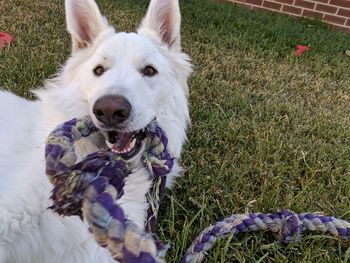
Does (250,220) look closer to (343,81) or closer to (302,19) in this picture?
(343,81)

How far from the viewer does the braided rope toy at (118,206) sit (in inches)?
56.8

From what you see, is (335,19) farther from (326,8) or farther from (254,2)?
(254,2)

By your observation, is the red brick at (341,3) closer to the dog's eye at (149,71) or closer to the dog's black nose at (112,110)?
the dog's eye at (149,71)

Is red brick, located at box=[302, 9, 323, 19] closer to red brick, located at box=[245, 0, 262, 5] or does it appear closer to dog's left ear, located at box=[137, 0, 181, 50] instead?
red brick, located at box=[245, 0, 262, 5]

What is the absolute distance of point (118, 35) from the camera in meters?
2.80

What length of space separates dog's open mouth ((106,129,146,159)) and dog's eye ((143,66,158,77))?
0.52 metres

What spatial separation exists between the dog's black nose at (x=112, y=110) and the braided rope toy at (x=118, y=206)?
169 mm

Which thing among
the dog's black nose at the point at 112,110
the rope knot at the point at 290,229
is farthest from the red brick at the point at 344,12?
the dog's black nose at the point at 112,110

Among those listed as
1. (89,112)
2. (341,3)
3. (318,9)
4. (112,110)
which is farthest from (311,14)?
(112,110)

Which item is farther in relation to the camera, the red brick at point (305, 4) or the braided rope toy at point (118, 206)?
the red brick at point (305, 4)

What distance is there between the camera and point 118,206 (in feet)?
5.15

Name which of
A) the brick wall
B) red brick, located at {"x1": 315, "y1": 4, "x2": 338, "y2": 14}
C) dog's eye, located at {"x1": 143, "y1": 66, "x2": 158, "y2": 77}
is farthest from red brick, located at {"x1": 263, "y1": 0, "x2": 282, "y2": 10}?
dog's eye, located at {"x1": 143, "y1": 66, "x2": 158, "y2": 77}

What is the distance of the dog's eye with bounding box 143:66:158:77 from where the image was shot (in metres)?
2.74

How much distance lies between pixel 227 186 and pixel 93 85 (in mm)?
1258
